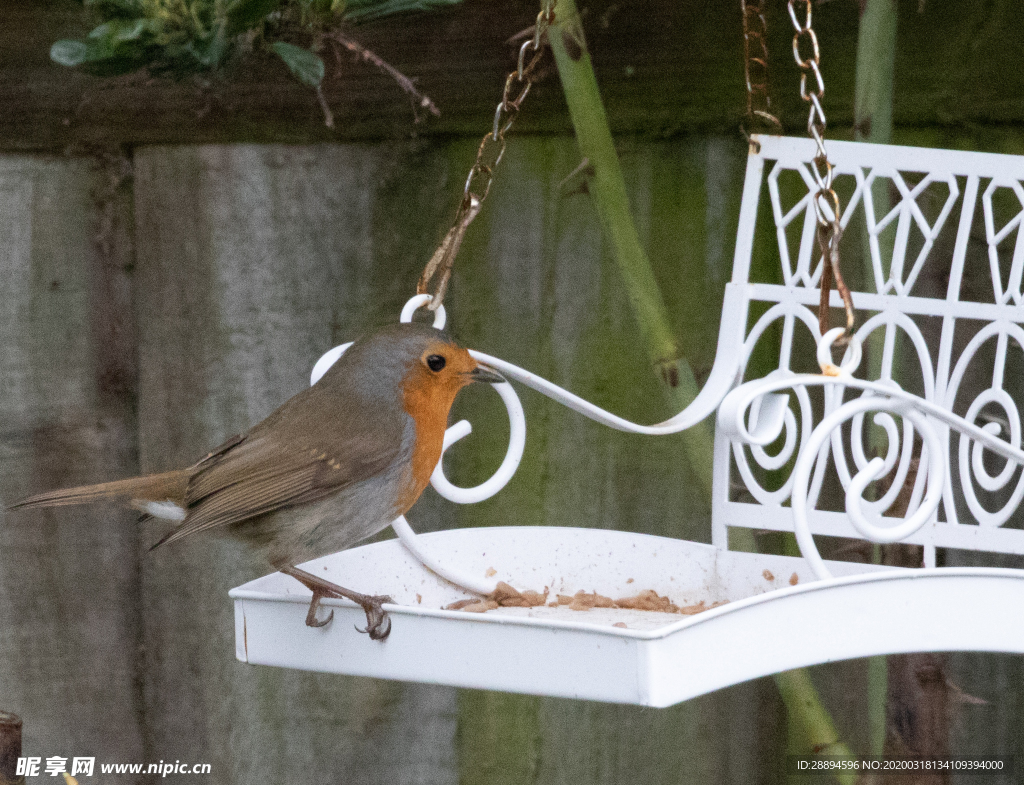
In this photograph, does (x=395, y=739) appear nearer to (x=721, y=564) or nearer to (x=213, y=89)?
(x=721, y=564)

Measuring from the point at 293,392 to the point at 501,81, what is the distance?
0.73 m

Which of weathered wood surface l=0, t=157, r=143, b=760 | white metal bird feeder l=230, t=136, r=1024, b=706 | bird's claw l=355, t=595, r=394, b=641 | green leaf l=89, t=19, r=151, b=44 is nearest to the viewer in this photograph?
white metal bird feeder l=230, t=136, r=1024, b=706

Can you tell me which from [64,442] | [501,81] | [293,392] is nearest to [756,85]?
[501,81]

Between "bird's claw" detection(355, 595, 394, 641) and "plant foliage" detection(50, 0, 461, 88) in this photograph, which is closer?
"bird's claw" detection(355, 595, 394, 641)

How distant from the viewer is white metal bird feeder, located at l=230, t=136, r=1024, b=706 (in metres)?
1.31

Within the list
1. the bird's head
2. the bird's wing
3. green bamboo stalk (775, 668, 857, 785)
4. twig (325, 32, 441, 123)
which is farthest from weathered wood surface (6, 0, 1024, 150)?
green bamboo stalk (775, 668, 857, 785)

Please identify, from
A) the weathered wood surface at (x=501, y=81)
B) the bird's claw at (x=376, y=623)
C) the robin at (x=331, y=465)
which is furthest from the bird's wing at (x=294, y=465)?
the weathered wood surface at (x=501, y=81)

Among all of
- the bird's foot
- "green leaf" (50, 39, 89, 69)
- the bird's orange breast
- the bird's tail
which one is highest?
"green leaf" (50, 39, 89, 69)

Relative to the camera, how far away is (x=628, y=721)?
8.16ft

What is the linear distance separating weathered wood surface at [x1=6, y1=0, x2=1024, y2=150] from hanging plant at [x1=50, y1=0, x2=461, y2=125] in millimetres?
203

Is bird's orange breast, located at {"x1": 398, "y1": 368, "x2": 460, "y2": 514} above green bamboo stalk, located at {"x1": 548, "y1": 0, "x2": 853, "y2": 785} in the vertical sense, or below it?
below

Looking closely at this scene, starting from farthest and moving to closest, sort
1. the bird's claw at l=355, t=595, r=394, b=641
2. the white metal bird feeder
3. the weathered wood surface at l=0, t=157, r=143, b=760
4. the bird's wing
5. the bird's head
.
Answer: the weathered wood surface at l=0, t=157, r=143, b=760 → the bird's head → the bird's wing → the bird's claw at l=355, t=595, r=394, b=641 → the white metal bird feeder

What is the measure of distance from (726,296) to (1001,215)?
1.92 feet

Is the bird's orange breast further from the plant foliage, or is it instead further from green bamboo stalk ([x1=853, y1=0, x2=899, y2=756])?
green bamboo stalk ([x1=853, y1=0, x2=899, y2=756])
